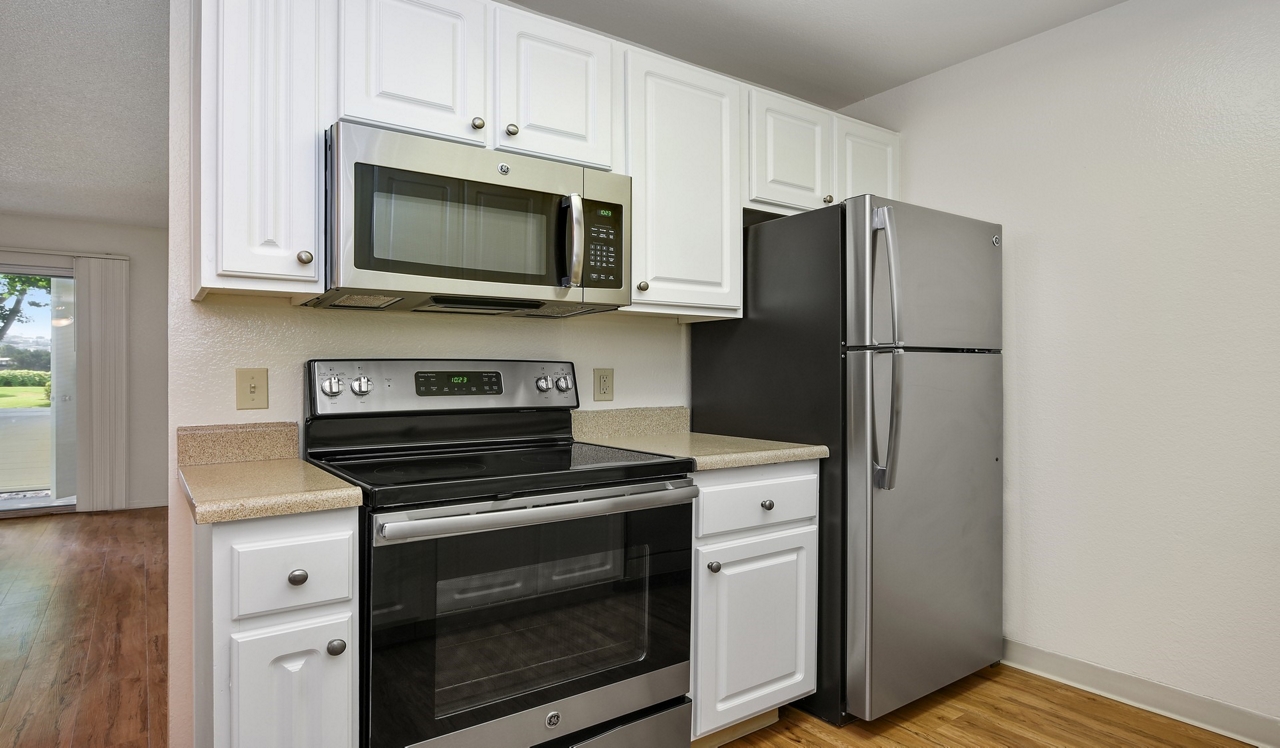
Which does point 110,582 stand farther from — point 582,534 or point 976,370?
point 976,370

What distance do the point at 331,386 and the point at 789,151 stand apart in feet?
5.54

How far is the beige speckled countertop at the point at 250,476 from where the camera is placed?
123cm

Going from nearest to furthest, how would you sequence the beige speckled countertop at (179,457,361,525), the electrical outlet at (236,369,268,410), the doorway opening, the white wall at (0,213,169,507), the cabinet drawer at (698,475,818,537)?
the beige speckled countertop at (179,457,361,525), the electrical outlet at (236,369,268,410), the cabinet drawer at (698,475,818,537), the doorway opening, the white wall at (0,213,169,507)

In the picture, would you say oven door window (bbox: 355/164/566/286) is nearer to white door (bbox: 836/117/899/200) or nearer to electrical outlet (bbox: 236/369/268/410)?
electrical outlet (bbox: 236/369/268/410)

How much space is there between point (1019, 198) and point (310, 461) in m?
2.48

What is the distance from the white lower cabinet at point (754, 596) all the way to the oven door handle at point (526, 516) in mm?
168

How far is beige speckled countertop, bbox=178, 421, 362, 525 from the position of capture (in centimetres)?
123

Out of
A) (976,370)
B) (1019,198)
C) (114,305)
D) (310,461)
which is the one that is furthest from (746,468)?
(114,305)

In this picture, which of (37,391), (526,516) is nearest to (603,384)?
(526,516)

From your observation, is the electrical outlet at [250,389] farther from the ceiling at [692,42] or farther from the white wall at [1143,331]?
the white wall at [1143,331]

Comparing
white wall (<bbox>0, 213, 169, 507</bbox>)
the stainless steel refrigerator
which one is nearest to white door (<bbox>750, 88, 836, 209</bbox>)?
Result: the stainless steel refrigerator

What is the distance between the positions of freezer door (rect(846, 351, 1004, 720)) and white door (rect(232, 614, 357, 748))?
1.40m

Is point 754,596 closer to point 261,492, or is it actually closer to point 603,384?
point 603,384

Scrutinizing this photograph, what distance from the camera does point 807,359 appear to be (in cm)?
219
